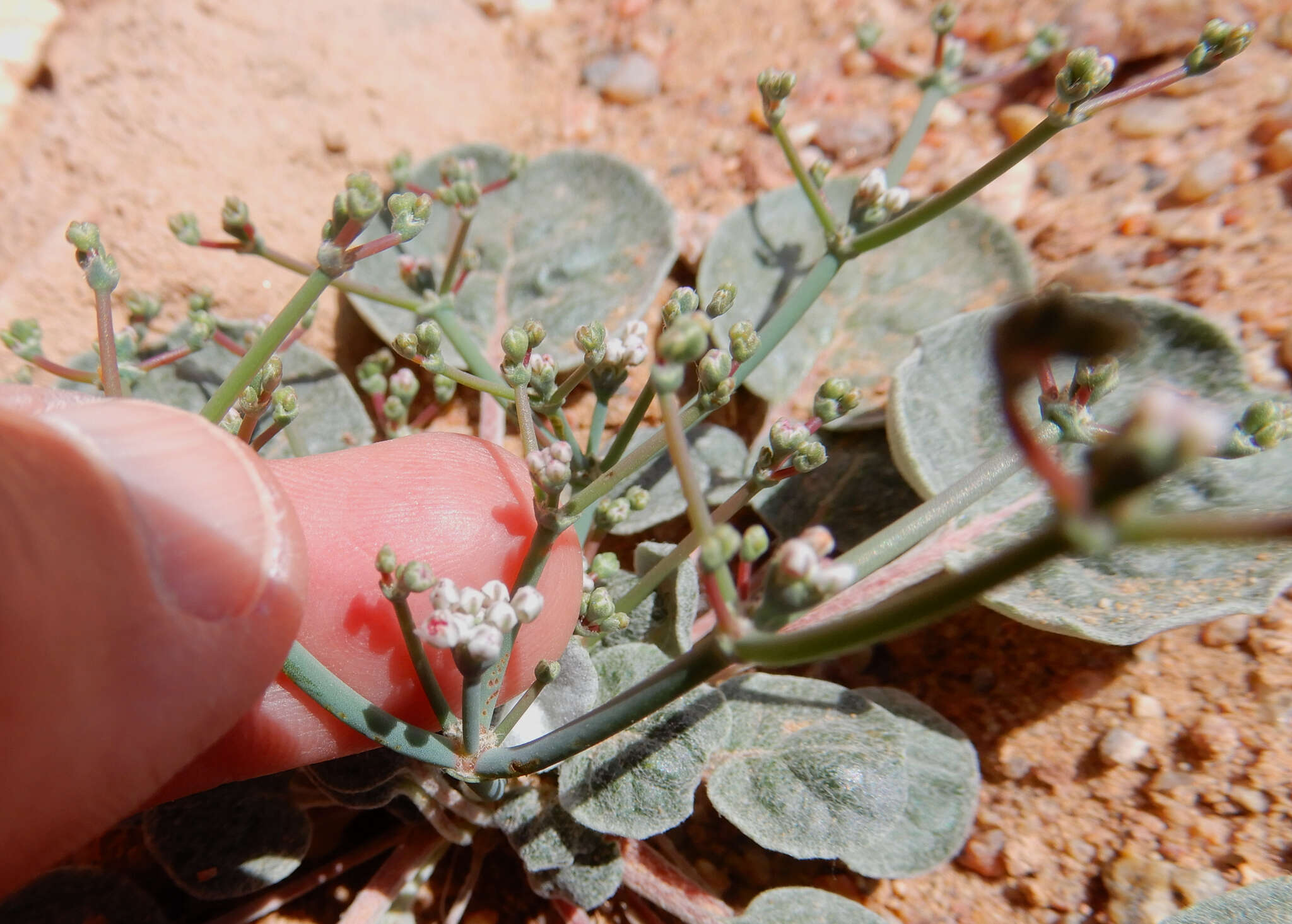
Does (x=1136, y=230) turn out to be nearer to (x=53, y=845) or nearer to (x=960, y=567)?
(x=960, y=567)

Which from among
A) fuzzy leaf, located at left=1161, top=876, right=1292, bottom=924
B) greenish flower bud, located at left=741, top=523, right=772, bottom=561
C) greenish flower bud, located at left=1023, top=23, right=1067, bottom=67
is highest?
greenish flower bud, located at left=1023, top=23, right=1067, bottom=67

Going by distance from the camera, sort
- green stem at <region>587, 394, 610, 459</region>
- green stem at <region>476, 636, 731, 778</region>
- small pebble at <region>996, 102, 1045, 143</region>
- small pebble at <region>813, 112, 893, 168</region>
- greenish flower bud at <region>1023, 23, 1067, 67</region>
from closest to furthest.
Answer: green stem at <region>476, 636, 731, 778</region> < green stem at <region>587, 394, 610, 459</region> < greenish flower bud at <region>1023, 23, 1067, 67</region> < small pebble at <region>996, 102, 1045, 143</region> < small pebble at <region>813, 112, 893, 168</region>

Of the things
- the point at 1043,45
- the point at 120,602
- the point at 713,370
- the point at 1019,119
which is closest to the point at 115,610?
the point at 120,602

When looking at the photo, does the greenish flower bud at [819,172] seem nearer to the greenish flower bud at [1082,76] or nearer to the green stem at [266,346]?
the greenish flower bud at [1082,76]

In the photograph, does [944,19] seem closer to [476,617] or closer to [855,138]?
[855,138]

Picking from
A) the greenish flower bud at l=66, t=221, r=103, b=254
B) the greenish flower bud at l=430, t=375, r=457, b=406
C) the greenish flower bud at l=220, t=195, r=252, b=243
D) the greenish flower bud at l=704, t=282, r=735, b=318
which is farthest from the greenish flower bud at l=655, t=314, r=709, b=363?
the greenish flower bud at l=220, t=195, r=252, b=243

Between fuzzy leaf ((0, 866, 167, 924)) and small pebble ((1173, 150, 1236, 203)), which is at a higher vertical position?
small pebble ((1173, 150, 1236, 203))

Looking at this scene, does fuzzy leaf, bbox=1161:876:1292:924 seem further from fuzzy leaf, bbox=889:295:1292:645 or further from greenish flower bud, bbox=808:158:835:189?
greenish flower bud, bbox=808:158:835:189
